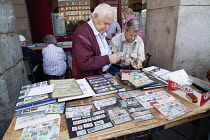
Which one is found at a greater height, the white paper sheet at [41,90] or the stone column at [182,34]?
the stone column at [182,34]

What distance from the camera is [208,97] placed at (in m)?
1.23

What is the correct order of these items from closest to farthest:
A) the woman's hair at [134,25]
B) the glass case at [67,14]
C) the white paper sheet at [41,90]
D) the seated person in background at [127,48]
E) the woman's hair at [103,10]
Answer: the white paper sheet at [41,90]
the woman's hair at [103,10]
the woman's hair at [134,25]
the seated person in background at [127,48]
the glass case at [67,14]

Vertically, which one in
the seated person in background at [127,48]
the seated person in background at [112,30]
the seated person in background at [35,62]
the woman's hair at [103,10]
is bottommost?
the seated person in background at [35,62]

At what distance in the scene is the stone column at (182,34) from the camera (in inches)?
94.1

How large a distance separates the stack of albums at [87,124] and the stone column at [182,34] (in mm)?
1981

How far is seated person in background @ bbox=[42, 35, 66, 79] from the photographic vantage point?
3383 mm

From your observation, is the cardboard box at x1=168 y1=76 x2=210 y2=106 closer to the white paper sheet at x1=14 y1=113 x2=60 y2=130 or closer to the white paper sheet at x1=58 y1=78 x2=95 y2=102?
the white paper sheet at x1=58 y1=78 x2=95 y2=102

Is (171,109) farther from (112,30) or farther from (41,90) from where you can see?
(112,30)

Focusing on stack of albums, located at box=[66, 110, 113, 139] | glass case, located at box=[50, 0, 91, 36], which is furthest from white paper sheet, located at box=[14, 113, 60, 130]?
glass case, located at box=[50, 0, 91, 36]

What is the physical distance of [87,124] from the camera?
1.01 m

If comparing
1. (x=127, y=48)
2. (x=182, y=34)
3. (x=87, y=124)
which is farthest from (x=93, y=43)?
(x=182, y=34)

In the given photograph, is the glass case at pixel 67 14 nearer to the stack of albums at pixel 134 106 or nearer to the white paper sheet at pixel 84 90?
the white paper sheet at pixel 84 90

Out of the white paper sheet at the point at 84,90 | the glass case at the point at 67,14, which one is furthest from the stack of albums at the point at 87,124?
the glass case at the point at 67,14

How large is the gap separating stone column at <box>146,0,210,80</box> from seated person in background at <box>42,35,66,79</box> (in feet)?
6.97
